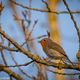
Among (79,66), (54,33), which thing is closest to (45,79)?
(79,66)

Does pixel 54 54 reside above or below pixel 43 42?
below

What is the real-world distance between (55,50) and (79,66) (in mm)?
1266

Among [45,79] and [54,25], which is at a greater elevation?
[54,25]

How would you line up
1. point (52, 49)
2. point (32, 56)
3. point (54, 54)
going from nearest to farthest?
1. point (32, 56)
2. point (54, 54)
3. point (52, 49)

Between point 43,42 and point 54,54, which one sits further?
point 43,42

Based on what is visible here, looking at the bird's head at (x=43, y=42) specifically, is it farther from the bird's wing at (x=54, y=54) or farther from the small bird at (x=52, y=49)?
the bird's wing at (x=54, y=54)

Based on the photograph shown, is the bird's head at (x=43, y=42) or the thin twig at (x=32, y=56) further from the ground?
the bird's head at (x=43, y=42)

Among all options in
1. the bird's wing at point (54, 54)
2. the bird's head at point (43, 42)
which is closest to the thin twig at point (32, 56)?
the bird's wing at point (54, 54)

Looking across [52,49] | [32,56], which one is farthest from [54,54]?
[32,56]

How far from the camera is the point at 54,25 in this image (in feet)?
A: 13.9

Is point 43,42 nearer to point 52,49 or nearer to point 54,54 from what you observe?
point 52,49

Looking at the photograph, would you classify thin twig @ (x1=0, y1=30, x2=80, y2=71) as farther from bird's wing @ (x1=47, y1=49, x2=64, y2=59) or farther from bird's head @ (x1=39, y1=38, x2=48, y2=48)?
bird's head @ (x1=39, y1=38, x2=48, y2=48)

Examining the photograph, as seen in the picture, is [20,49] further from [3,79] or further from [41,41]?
[41,41]

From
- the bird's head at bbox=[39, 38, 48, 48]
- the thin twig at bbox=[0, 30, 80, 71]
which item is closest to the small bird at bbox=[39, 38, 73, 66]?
the bird's head at bbox=[39, 38, 48, 48]
